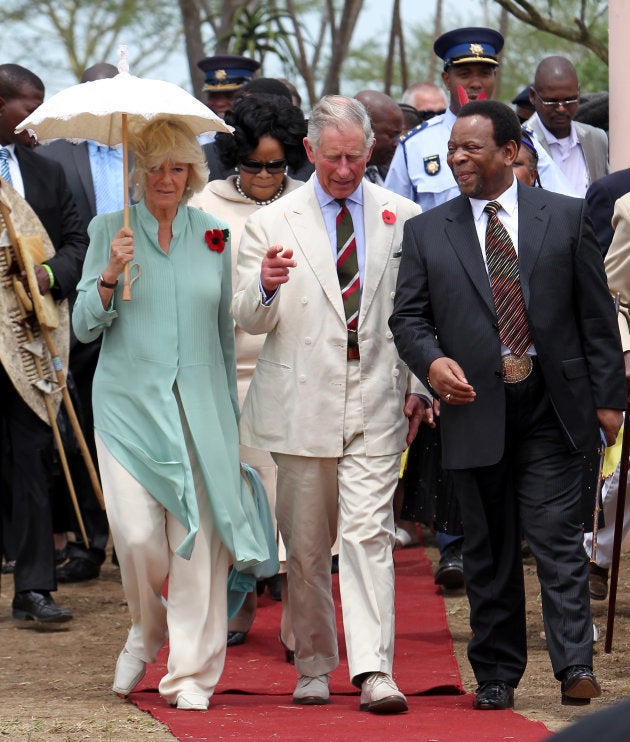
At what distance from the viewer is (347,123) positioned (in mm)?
6020

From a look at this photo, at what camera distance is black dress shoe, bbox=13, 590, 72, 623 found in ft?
25.8

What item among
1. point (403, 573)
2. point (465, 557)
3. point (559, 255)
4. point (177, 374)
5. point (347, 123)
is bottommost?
point (403, 573)

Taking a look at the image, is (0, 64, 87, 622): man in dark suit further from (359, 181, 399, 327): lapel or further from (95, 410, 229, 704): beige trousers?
(359, 181, 399, 327): lapel

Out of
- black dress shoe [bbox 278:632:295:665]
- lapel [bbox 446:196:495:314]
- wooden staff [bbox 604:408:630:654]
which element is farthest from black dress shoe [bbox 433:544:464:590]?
lapel [bbox 446:196:495:314]

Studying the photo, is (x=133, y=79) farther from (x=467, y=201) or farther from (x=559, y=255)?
(x=559, y=255)

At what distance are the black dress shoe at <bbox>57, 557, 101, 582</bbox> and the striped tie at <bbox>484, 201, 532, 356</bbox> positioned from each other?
418 centimetres

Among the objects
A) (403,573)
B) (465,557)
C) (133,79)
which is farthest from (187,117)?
(403,573)

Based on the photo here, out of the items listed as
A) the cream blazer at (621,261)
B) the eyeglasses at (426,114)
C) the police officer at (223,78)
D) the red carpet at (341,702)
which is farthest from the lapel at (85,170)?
the eyeglasses at (426,114)

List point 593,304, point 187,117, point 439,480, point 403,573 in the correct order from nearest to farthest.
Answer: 1. point 593,304
2. point 187,117
3. point 439,480
4. point 403,573

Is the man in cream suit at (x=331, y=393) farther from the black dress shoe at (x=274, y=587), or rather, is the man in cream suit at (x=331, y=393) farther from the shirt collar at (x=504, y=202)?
the black dress shoe at (x=274, y=587)

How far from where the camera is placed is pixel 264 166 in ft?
23.4

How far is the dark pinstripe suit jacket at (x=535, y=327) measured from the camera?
5746mm

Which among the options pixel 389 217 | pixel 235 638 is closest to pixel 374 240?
pixel 389 217

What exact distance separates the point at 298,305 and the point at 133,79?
3.53ft
